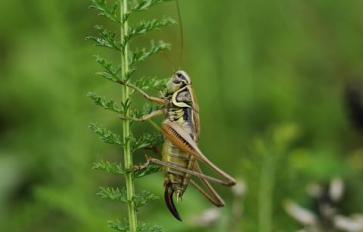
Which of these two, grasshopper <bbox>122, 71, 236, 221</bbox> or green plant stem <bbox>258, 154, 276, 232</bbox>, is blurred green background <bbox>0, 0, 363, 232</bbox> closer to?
green plant stem <bbox>258, 154, 276, 232</bbox>

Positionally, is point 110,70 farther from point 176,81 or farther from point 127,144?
point 176,81

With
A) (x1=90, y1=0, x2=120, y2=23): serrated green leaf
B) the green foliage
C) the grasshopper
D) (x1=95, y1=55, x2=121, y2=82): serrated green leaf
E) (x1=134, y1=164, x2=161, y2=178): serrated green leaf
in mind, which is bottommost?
the green foliage

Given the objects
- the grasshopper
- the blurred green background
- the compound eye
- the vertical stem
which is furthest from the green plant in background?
the blurred green background

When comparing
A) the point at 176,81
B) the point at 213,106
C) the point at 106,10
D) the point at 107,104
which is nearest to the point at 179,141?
the point at 176,81

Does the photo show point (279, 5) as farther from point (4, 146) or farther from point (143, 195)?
point (143, 195)

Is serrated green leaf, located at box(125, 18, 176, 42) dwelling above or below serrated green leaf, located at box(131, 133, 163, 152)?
above

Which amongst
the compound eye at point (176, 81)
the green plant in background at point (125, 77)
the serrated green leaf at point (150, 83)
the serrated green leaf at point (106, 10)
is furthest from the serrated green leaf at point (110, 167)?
the compound eye at point (176, 81)

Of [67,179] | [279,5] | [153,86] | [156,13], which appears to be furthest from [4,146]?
[153,86]

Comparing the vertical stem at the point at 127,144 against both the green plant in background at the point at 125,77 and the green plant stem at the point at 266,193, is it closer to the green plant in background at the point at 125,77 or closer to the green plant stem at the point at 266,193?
the green plant in background at the point at 125,77
